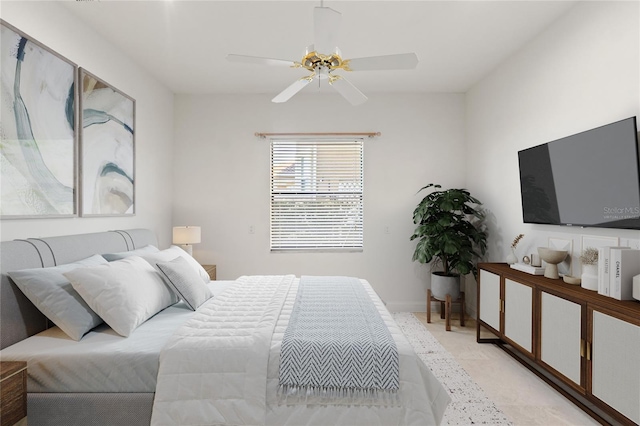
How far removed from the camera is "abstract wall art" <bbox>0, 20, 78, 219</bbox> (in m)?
2.04

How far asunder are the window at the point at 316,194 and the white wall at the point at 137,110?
1308mm

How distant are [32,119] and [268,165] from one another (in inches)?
101

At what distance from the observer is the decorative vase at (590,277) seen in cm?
229

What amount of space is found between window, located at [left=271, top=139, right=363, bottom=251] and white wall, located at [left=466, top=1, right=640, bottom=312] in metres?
1.50

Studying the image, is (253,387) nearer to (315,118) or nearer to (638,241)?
(638,241)

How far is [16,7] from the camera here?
6.93ft

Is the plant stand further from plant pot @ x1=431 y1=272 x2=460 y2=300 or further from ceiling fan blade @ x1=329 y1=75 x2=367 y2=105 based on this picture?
ceiling fan blade @ x1=329 y1=75 x2=367 y2=105

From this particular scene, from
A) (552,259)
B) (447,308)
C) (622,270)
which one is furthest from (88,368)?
(447,308)

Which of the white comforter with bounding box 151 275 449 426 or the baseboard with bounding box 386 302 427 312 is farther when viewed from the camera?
the baseboard with bounding box 386 302 427 312

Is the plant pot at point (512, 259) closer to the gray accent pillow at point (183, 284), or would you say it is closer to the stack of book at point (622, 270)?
the stack of book at point (622, 270)

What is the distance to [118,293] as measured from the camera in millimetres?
1988

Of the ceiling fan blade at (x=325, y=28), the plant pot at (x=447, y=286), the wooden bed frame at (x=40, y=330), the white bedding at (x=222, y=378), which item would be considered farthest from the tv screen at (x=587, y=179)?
the wooden bed frame at (x=40, y=330)

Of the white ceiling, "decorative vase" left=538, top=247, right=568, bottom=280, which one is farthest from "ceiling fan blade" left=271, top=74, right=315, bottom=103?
"decorative vase" left=538, top=247, right=568, bottom=280

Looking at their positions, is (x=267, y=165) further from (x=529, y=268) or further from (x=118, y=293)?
(x=529, y=268)
